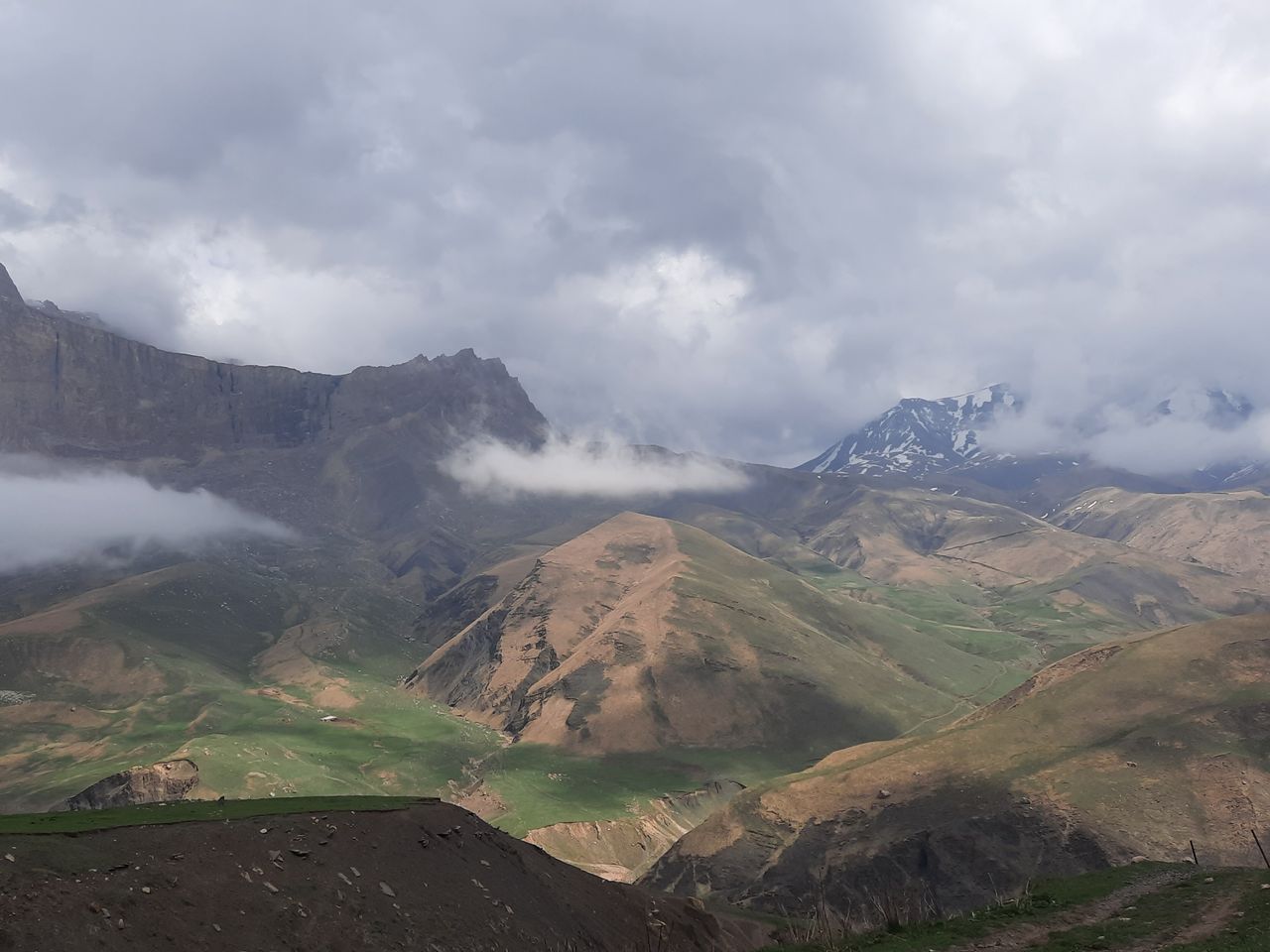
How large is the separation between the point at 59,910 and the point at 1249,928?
145 feet

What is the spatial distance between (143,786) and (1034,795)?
15052cm

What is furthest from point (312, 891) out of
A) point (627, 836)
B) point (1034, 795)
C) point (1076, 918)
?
point (627, 836)

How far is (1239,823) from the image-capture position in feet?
304

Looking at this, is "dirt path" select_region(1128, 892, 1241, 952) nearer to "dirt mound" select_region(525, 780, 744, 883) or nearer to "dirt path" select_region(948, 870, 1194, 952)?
"dirt path" select_region(948, 870, 1194, 952)

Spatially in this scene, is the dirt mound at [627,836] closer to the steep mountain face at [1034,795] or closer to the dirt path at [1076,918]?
the steep mountain face at [1034,795]

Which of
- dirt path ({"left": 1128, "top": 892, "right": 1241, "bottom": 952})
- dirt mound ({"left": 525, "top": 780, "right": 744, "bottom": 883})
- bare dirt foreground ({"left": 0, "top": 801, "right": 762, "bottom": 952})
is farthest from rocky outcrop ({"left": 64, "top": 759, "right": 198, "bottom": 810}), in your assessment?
dirt path ({"left": 1128, "top": 892, "right": 1241, "bottom": 952})

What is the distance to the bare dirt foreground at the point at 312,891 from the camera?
30.5 metres

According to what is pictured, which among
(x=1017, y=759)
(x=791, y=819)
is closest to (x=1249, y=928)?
(x=1017, y=759)

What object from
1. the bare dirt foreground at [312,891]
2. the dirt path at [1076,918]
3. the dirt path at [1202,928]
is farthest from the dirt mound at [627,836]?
the dirt path at [1202,928]

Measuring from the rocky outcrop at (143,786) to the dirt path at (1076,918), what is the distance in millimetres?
153585

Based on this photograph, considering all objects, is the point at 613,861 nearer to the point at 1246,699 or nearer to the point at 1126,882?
the point at 1246,699

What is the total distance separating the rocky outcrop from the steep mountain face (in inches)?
3605

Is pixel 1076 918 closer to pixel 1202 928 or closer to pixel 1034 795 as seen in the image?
pixel 1202 928

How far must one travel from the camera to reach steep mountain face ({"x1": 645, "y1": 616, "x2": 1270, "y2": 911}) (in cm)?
9719
